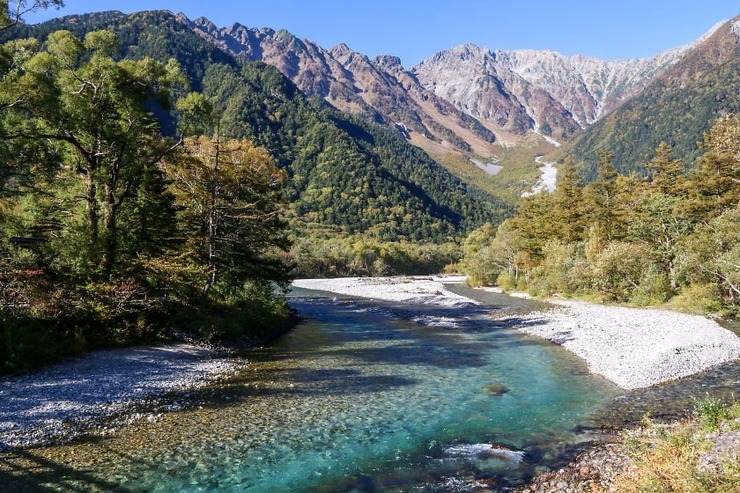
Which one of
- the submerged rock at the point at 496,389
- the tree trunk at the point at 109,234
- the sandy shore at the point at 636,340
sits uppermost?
the tree trunk at the point at 109,234

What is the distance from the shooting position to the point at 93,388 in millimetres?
17031

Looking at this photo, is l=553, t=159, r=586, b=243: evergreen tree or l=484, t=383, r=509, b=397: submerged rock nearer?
l=484, t=383, r=509, b=397: submerged rock

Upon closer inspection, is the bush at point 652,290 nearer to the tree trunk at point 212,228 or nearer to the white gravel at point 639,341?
the white gravel at point 639,341

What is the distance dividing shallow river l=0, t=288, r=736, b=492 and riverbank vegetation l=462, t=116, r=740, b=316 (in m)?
23.4

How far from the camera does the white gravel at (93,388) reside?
13.6 m

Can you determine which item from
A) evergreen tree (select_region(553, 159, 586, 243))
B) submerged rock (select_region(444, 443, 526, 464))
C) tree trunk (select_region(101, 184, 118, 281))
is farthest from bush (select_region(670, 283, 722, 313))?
tree trunk (select_region(101, 184, 118, 281))

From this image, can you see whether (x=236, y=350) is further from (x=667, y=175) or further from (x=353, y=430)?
(x=667, y=175)

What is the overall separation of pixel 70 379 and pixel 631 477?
19.2m

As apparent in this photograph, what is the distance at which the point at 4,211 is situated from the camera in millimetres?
22578

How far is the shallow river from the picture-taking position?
36.1ft

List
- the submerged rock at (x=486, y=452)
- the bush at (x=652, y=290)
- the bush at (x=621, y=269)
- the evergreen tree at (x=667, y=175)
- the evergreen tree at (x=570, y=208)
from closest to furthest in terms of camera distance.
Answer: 1. the submerged rock at (x=486, y=452)
2. the bush at (x=652, y=290)
3. the bush at (x=621, y=269)
4. the evergreen tree at (x=667, y=175)
5. the evergreen tree at (x=570, y=208)

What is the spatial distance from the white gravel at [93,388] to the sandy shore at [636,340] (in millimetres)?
18750

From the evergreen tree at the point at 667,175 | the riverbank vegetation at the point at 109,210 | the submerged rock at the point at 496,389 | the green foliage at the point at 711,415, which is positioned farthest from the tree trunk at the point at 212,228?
the evergreen tree at the point at 667,175

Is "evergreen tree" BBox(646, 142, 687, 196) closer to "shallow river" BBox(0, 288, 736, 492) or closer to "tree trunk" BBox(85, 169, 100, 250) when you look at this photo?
"shallow river" BBox(0, 288, 736, 492)
